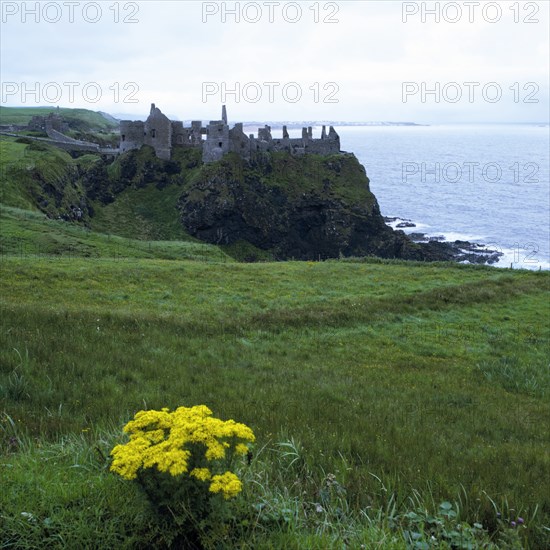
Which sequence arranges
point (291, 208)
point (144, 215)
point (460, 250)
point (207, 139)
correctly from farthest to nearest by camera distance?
point (291, 208) → point (207, 139) → point (460, 250) → point (144, 215)

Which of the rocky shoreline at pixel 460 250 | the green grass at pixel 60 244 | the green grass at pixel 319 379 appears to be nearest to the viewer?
the green grass at pixel 319 379

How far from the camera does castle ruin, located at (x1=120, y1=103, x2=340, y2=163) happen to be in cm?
9312

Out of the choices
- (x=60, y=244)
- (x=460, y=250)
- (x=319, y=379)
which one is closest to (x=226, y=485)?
(x=319, y=379)

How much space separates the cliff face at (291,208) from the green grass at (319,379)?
6349 centimetres

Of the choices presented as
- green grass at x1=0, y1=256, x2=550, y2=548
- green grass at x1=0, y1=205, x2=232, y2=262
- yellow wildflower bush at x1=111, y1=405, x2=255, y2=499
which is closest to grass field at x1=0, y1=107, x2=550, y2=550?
green grass at x1=0, y1=256, x2=550, y2=548

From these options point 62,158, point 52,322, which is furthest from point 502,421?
point 62,158

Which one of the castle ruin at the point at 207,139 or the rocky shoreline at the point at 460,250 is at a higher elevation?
the castle ruin at the point at 207,139

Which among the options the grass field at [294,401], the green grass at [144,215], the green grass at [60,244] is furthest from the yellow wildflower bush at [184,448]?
the green grass at [144,215]

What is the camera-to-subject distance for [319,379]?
12820mm

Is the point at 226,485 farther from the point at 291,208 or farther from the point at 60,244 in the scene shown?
the point at 291,208

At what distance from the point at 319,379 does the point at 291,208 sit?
8715 cm

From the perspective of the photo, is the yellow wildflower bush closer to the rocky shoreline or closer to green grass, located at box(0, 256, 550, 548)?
green grass, located at box(0, 256, 550, 548)

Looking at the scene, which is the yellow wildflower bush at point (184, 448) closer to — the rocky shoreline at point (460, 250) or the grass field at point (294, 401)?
the grass field at point (294, 401)

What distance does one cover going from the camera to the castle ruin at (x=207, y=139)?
9312cm
